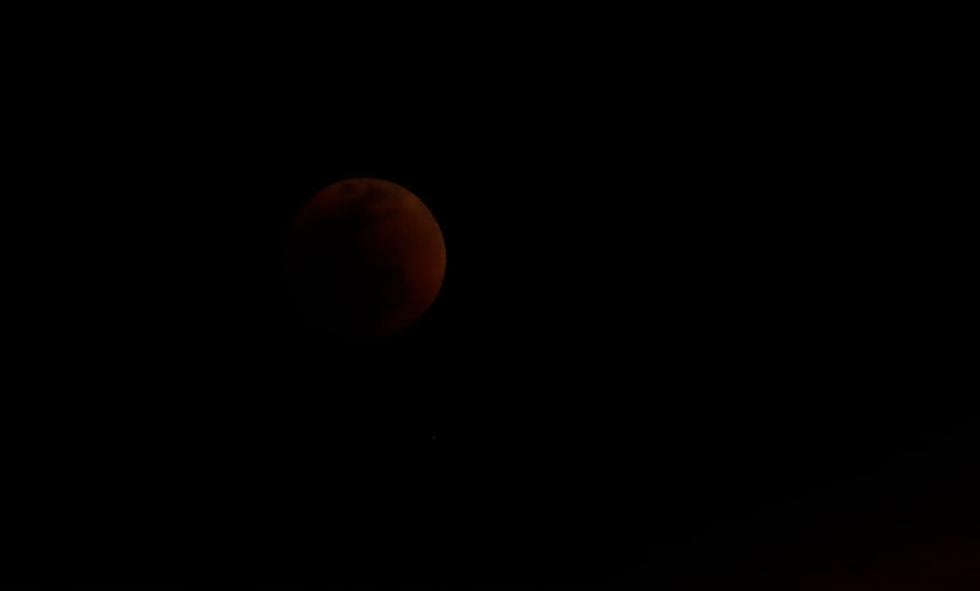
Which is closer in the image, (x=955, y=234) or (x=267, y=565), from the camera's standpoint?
(x=955, y=234)

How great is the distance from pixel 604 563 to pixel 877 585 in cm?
288

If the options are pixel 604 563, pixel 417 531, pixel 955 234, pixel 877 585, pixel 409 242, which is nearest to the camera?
pixel 877 585

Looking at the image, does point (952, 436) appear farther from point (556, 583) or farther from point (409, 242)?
point (556, 583)

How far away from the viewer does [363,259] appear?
12.5 feet

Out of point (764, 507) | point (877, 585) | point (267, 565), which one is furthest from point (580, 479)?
point (877, 585)

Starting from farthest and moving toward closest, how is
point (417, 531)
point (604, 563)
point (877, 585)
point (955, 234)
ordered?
point (417, 531) → point (604, 563) → point (955, 234) → point (877, 585)

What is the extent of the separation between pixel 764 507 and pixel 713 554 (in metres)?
0.36

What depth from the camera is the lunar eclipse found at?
12.5 ft

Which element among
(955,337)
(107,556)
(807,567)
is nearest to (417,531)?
(107,556)

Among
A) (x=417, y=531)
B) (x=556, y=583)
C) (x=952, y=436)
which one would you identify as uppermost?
(x=417, y=531)

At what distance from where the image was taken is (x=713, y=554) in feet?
14.7

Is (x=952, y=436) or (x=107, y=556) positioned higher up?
(x=107, y=556)

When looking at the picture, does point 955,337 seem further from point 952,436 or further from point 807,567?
point 807,567

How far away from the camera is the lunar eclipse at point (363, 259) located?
12.5ft
